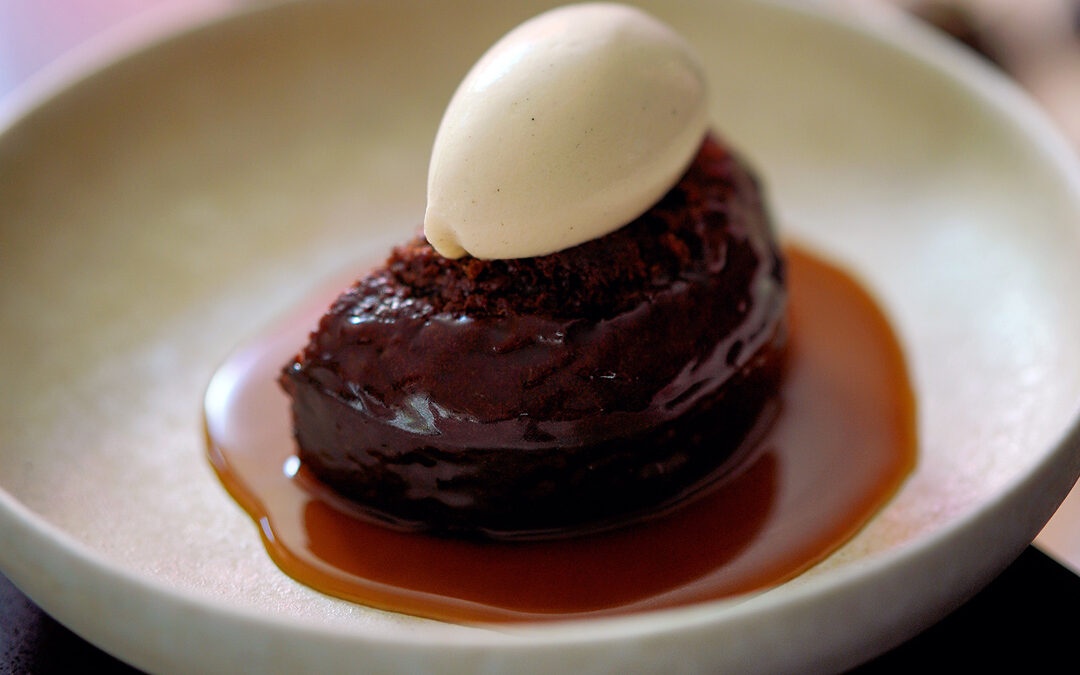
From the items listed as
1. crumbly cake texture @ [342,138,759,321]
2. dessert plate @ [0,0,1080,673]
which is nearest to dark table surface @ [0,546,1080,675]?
dessert plate @ [0,0,1080,673]

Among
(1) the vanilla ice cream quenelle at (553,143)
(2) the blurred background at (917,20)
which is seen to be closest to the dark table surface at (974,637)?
(1) the vanilla ice cream quenelle at (553,143)

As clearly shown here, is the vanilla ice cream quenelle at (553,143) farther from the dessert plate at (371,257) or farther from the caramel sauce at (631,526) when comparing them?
the dessert plate at (371,257)

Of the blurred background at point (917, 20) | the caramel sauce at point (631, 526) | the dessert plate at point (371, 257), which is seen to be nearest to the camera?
the dessert plate at point (371, 257)

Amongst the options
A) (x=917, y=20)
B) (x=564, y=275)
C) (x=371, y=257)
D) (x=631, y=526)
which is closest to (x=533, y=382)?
(x=564, y=275)

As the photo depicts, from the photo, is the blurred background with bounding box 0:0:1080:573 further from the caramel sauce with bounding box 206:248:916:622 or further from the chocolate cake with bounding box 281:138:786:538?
the chocolate cake with bounding box 281:138:786:538

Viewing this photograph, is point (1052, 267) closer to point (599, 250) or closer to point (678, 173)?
point (678, 173)
